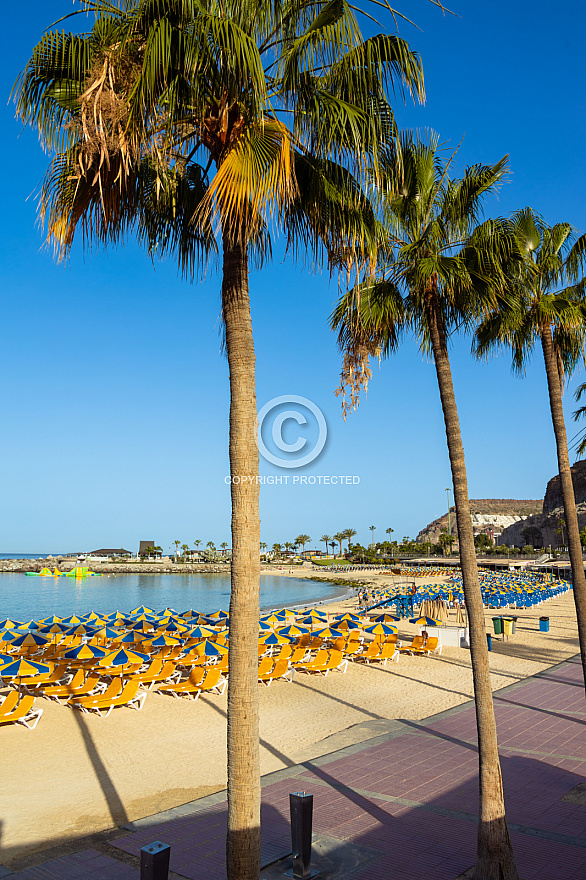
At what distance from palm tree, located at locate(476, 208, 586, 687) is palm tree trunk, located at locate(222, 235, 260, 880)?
5.17 meters

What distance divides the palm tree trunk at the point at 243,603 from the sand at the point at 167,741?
3679mm

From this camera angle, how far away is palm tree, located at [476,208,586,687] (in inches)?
364

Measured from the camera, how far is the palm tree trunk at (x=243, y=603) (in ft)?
12.9

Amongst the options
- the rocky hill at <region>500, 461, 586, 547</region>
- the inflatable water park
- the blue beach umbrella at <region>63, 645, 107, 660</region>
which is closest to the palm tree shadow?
the blue beach umbrella at <region>63, 645, 107, 660</region>

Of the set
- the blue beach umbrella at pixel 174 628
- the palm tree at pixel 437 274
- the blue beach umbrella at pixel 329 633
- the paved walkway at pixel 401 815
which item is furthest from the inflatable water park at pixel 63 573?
the palm tree at pixel 437 274

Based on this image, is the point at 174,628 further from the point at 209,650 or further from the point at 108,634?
the point at 209,650

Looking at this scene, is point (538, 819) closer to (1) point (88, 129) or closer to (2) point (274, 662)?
(1) point (88, 129)

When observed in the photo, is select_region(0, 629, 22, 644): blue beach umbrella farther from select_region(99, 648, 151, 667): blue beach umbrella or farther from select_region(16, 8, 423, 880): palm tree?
select_region(16, 8, 423, 880): palm tree

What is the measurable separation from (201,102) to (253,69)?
0.57 metres

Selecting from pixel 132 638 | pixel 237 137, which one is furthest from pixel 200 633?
pixel 237 137

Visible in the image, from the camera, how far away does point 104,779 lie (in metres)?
8.88

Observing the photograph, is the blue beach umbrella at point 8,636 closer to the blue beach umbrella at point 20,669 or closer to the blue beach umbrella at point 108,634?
the blue beach umbrella at point 108,634

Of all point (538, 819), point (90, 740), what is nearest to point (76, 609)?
point (90, 740)

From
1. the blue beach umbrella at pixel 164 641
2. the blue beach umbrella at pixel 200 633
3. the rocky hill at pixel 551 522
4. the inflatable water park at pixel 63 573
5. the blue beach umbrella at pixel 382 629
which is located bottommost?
the blue beach umbrella at pixel 382 629
